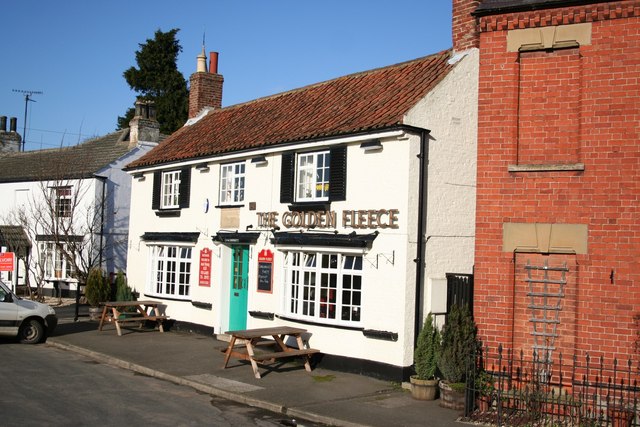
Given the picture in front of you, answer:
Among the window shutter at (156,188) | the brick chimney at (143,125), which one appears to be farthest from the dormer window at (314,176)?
the brick chimney at (143,125)

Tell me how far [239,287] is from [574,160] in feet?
32.0

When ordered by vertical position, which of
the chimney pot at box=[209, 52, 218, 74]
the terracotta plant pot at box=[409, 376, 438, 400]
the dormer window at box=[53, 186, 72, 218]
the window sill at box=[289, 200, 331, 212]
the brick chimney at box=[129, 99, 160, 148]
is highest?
the chimney pot at box=[209, 52, 218, 74]

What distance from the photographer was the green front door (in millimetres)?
17219

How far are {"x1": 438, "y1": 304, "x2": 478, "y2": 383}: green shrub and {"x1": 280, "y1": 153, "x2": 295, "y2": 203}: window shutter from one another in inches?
220

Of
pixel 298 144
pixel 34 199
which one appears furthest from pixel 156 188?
pixel 34 199

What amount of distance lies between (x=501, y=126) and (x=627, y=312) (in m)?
3.39

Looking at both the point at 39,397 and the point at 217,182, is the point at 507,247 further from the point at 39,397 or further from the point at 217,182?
the point at 217,182

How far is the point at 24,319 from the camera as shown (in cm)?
1662

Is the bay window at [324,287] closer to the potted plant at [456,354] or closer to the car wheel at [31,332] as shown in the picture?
the potted plant at [456,354]

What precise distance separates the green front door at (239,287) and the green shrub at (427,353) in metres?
6.30

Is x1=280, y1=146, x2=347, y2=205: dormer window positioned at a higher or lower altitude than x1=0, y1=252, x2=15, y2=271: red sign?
higher

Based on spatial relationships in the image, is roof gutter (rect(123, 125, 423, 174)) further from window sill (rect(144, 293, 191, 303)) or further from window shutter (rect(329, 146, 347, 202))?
window sill (rect(144, 293, 191, 303))

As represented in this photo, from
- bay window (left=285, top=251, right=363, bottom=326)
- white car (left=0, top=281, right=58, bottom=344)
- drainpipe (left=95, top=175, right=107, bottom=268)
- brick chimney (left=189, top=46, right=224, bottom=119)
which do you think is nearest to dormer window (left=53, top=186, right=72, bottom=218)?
drainpipe (left=95, top=175, right=107, bottom=268)

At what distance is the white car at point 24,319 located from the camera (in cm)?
1635
